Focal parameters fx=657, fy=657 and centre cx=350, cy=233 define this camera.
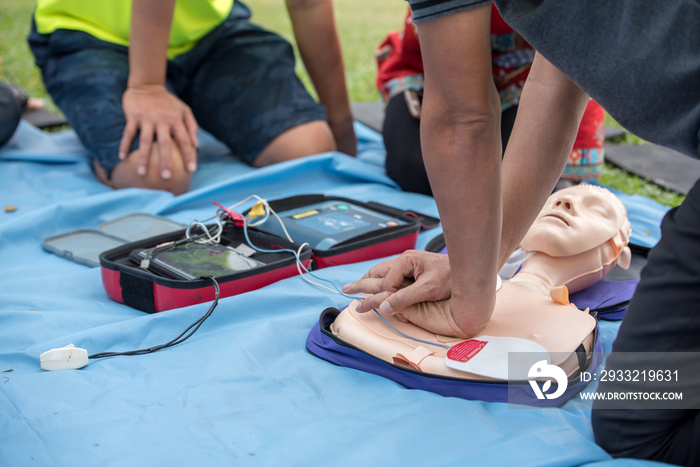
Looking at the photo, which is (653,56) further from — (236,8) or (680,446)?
(236,8)

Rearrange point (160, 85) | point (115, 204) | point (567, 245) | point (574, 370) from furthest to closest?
1. point (160, 85)
2. point (115, 204)
3. point (567, 245)
4. point (574, 370)

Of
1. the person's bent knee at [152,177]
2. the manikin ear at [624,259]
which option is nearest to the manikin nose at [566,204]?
the manikin ear at [624,259]

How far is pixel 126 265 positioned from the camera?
4.42 feet

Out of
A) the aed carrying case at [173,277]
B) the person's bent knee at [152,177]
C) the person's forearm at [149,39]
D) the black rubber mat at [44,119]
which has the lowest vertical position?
the black rubber mat at [44,119]

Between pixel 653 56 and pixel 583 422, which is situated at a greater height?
pixel 653 56

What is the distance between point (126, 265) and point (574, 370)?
2.90 ft

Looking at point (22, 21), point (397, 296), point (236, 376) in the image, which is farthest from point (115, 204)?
point (22, 21)

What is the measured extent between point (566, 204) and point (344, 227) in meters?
0.51

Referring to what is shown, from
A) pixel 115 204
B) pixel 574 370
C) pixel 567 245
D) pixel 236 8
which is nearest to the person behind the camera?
A: pixel 574 370

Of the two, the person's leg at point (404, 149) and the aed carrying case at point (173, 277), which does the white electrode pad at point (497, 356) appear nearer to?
the aed carrying case at point (173, 277)

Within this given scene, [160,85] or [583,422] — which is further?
[160,85]

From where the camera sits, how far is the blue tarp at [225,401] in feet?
2.89

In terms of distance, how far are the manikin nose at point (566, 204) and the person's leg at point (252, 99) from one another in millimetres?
1066

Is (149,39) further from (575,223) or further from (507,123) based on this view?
(575,223)
